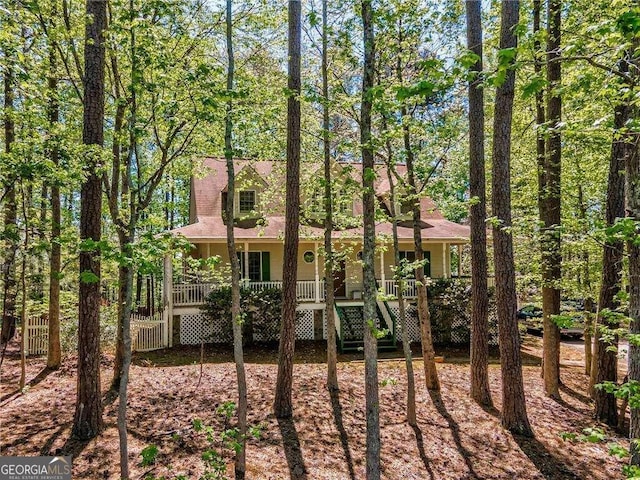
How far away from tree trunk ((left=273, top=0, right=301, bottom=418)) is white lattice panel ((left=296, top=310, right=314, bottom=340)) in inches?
289

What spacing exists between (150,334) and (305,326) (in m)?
5.23

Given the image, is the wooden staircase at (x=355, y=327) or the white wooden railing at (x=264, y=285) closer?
the wooden staircase at (x=355, y=327)

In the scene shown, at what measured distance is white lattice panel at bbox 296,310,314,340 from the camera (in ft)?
48.0

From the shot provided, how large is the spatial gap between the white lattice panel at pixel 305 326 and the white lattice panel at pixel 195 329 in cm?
283

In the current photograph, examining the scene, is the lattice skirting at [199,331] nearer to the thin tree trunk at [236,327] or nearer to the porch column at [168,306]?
the porch column at [168,306]

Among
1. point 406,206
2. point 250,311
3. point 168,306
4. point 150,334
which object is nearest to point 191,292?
point 168,306

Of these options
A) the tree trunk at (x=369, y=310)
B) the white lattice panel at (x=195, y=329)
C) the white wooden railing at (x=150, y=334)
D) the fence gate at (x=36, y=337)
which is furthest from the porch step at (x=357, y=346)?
the tree trunk at (x=369, y=310)

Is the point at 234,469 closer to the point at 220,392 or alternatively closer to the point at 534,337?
the point at 220,392

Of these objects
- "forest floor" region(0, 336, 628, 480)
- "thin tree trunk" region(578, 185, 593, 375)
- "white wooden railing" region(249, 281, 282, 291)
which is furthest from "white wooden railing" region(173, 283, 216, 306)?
"thin tree trunk" region(578, 185, 593, 375)

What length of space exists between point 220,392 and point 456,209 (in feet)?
18.9

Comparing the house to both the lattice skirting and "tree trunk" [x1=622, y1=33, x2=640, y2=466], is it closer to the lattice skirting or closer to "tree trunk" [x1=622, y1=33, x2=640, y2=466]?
the lattice skirting

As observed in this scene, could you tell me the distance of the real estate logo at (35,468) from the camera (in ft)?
16.8

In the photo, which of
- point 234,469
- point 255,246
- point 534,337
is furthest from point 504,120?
point 534,337

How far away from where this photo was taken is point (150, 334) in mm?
12836
